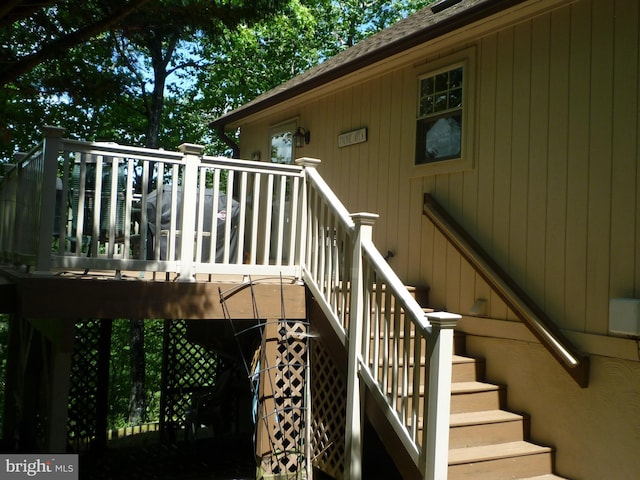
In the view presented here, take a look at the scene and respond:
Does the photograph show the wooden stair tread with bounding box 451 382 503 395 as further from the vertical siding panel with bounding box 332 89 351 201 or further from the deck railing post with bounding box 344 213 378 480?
the vertical siding panel with bounding box 332 89 351 201

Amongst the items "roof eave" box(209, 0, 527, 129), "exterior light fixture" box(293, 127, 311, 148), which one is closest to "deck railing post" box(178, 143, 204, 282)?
"roof eave" box(209, 0, 527, 129)

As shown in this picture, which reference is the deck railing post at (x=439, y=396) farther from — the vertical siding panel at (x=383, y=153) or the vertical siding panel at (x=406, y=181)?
the vertical siding panel at (x=383, y=153)

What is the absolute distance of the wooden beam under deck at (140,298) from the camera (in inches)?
179

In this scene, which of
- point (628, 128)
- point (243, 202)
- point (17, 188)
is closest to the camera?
point (628, 128)

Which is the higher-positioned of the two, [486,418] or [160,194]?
[160,194]

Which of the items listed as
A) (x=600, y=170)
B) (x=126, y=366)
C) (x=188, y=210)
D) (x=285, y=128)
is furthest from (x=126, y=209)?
(x=126, y=366)

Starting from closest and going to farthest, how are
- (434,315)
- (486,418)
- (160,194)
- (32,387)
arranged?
(434,315) → (486,418) → (160,194) → (32,387)

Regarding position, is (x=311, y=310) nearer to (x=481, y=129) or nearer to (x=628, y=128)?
(x=481, y=129)

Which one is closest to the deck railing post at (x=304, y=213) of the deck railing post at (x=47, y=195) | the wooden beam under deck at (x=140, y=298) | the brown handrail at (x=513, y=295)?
the wooden beam under deck at (x=140, y=298)

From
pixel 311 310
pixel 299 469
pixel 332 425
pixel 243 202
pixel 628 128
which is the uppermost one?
pixel 628 128

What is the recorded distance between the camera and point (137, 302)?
15.9 ft

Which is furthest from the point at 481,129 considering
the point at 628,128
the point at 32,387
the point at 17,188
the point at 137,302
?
the point at 32,387

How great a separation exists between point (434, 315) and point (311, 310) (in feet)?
6.36

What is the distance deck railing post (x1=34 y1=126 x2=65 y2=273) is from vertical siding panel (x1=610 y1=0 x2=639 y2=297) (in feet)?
13.5
